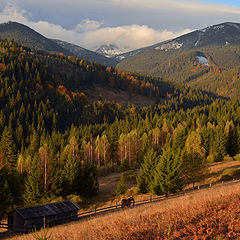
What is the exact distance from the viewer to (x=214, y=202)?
13.4 m

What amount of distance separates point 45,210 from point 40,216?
4.75 ft

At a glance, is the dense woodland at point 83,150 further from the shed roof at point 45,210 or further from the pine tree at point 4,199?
the shed roof at point 45,210

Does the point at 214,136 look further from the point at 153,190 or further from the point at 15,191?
the point at 15,191

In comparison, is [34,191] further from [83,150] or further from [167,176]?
[83,150]

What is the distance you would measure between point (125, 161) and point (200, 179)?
134 feet

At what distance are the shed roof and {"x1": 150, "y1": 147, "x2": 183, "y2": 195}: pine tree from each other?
49.8 feet

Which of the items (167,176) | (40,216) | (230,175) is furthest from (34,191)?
(230,175)

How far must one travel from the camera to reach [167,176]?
43.4 meters

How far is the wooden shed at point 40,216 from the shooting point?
103 ft

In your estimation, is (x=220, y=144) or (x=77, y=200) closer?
(x=77, y=200)

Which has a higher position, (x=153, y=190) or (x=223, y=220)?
(x=223, y=220)

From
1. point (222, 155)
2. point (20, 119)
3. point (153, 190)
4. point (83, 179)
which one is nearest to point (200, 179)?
point (153, 190)

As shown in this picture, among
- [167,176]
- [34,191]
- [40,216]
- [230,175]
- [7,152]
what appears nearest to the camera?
[40,216]

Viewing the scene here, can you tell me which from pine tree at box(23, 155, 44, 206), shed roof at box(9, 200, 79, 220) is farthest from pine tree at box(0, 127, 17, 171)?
shed roof at box(9, 200, 79, 220)
